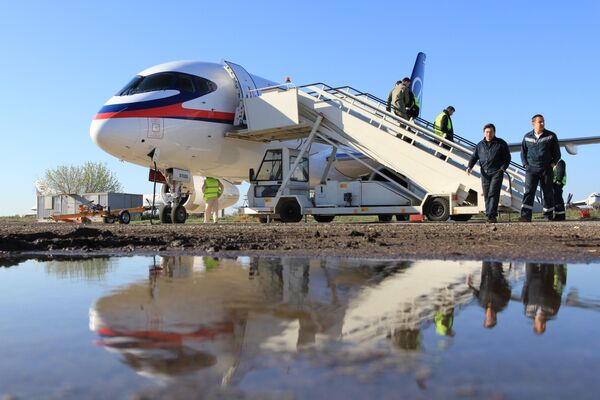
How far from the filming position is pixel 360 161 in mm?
13391

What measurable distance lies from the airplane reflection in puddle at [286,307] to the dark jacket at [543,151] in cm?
672

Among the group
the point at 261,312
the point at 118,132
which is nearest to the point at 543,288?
the point at 261,312

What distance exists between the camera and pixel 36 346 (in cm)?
170

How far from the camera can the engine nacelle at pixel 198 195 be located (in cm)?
1496

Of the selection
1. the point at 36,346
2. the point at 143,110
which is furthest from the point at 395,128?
the point at 36,346

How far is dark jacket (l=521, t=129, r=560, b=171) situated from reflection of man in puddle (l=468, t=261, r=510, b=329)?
6921 millimetres

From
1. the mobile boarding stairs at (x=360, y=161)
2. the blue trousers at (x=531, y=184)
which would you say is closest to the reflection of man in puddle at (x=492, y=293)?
the blue trousers at (x=531, y=184)

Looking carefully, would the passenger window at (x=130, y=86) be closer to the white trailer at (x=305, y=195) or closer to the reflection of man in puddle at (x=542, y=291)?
the white trailer at (x=305, y=195)

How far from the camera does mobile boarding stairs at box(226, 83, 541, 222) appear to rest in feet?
37.9

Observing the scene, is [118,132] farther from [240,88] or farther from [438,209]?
[438,209]

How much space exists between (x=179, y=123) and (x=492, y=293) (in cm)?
1162

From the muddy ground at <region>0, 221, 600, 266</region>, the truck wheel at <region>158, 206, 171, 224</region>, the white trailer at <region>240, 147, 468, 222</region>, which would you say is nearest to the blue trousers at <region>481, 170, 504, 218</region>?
the white trailer at <region>240, 147, 468, 222</region>

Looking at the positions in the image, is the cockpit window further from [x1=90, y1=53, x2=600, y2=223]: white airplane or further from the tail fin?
the tail fin

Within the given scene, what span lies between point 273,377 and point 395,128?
451 inches
